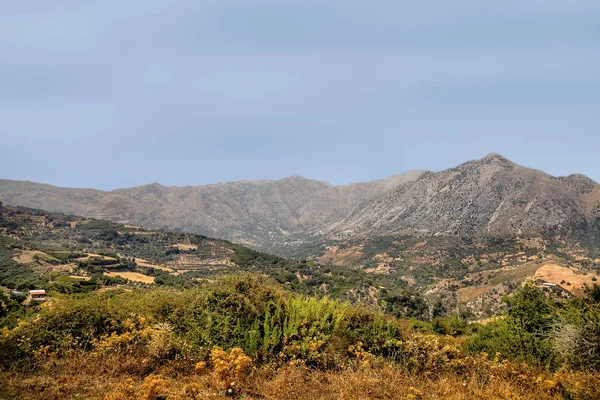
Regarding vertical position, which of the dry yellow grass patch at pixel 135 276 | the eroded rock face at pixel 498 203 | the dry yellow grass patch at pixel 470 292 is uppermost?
the eroded rock face at pixel 498 203

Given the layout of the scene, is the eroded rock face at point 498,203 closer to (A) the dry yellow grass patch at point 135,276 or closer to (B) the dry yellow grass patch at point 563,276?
(B) the dry yellow grass patch at point 563,276

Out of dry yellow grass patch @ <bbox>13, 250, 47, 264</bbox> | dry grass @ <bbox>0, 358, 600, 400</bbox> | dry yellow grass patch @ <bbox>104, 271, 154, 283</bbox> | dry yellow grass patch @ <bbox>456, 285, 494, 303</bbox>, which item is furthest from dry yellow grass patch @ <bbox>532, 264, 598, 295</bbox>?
dry yellow grass patch @ <bbox>13, 250, 47, 264</bbox>

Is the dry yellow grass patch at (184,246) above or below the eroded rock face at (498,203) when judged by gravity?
below

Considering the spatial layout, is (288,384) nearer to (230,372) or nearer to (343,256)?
(230,372)

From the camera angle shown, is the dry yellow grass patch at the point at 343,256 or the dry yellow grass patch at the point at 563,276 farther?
the dry yellow grass patch at the point at 343,256

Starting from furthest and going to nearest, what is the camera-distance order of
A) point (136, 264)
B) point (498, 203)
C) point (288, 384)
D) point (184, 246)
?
1. point (498, 203)
2. point (184, 246)
3. point (136, 264)
4. point (288, 384)

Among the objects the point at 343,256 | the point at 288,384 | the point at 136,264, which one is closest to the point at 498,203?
the point at 343,256

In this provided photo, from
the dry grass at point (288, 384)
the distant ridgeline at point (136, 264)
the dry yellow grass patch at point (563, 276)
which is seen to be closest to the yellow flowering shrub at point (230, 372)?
the dry grass at point (288, 384)

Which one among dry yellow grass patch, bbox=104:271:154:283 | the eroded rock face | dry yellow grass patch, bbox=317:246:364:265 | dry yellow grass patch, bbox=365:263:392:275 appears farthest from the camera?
dry yellow grass patch, bbox=317:246:364:265

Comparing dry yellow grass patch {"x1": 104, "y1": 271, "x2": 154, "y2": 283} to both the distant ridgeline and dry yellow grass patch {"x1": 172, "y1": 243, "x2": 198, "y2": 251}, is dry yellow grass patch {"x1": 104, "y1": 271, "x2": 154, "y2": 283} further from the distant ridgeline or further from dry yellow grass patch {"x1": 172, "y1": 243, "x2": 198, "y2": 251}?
dry yellow grass patch {"x1": 172, "y1": 243, "x2": 198, "y2": 251}

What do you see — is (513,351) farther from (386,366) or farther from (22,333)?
(22,333)

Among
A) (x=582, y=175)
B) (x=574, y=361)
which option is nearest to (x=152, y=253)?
(x=574, y=361)

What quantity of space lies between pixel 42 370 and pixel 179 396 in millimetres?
3356

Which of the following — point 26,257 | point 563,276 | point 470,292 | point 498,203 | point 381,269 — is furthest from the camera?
point 498,203
